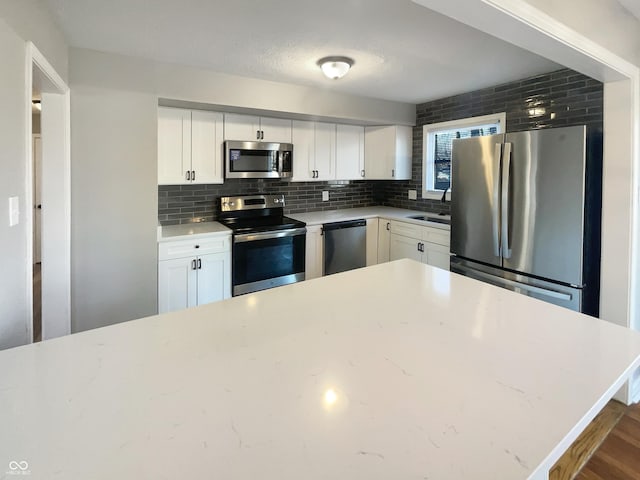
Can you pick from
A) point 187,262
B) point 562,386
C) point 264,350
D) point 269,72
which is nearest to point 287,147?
point 269,72

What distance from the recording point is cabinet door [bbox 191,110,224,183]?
3.22m

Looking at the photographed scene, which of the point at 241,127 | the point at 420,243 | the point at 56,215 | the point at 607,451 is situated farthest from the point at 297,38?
the point at 607,451

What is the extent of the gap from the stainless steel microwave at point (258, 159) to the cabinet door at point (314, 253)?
0.65m

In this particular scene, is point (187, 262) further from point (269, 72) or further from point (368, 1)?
point (368, 1)

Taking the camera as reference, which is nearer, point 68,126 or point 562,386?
point 562,386

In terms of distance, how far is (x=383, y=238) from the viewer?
13.7 feet

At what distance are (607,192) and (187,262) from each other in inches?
120

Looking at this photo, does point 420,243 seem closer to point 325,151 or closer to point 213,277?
point 325,151

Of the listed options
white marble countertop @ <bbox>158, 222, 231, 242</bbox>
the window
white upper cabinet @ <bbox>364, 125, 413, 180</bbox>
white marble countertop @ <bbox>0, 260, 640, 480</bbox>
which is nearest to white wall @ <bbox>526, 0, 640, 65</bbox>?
white marble countertop @ <bbox>0, 260, 640, 480</bbox>

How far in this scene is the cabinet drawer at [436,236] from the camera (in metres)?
3.46

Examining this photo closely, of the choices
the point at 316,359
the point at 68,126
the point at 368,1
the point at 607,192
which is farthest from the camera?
the point at 68,126

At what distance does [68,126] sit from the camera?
2.41m

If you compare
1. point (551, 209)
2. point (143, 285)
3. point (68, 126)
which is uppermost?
point (68, 126)

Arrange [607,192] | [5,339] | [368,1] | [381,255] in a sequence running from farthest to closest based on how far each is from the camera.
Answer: [381,255]
[607,192]
[368,1]
[5,339]
